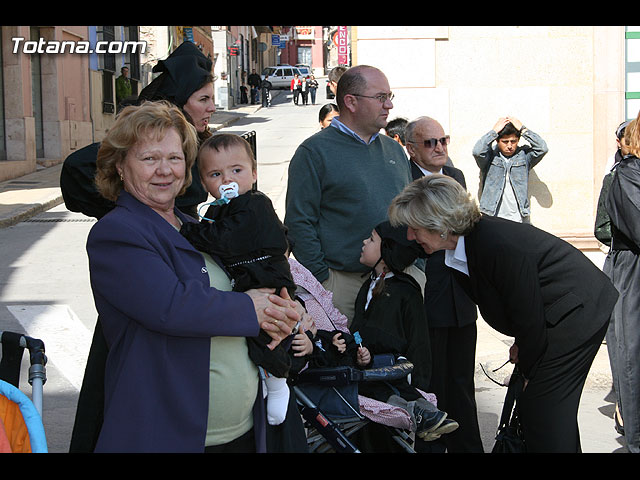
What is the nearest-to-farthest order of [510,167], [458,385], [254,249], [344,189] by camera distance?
Result: [254,249], [344,189], [458,385], [510,167]

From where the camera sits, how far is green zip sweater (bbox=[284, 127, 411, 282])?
4.27 metres

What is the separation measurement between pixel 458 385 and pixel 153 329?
269 centimetres

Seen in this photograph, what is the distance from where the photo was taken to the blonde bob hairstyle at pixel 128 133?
2.58 meters

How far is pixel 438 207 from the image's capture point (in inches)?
138

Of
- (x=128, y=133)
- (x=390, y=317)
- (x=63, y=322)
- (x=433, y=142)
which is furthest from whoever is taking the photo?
(x=63, y=322)

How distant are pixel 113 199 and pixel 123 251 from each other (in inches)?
15.8

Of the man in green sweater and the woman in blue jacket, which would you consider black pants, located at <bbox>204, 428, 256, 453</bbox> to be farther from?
the man in green sweater

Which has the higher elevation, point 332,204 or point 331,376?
point 332,204

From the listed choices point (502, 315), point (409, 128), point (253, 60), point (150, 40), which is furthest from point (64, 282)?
point (253, 60)

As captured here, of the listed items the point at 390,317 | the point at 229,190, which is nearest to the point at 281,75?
the point at 390,317

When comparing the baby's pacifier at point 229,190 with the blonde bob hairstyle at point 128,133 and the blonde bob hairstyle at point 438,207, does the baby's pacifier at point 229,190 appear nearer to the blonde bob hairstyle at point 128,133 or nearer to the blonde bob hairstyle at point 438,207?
the blonde bob hairstyle at point 128,133

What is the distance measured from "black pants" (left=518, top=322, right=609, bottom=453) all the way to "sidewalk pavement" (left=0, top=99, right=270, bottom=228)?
1091 cm

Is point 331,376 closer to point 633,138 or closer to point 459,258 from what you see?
point 459,258

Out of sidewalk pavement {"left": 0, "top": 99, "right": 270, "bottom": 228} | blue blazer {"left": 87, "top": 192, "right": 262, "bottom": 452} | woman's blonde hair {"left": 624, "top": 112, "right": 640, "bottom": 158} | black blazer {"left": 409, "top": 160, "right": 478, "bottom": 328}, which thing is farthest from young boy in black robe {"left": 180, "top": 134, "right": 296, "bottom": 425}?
sidewalk pavement {"left": 0, "top": 99, "right": 270, "bottom": 228}
